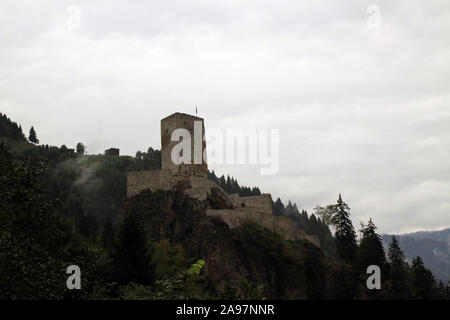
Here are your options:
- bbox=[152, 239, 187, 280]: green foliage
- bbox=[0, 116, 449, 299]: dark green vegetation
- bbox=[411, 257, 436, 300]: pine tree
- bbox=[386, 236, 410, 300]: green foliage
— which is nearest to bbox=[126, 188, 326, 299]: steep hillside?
bbox=[0, 116, 449, 299]: dark green vegetation

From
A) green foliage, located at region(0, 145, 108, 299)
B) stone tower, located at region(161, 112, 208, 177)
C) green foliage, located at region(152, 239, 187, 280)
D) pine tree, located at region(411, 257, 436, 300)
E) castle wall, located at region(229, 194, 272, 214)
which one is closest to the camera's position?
green foliage, located at region(0, 145, 108, 299)

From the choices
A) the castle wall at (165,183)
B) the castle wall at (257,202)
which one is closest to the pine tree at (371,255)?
the castle wall at (257,202)

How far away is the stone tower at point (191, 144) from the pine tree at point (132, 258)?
92.1ft

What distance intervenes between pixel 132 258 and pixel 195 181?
27.3 meters

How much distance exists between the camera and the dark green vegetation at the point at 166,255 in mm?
29406

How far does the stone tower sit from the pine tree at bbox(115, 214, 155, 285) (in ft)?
92.1

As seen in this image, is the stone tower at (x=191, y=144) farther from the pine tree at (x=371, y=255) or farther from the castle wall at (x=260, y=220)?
the pine tree at (x=371, y=255)

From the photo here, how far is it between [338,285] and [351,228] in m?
13.6

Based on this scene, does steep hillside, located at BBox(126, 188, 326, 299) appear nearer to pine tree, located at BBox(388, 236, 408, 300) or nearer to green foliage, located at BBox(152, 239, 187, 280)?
green foliage, located at BBox(152, 239, 187, 280)

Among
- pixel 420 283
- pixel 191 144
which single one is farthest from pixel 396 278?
pixel 191 144

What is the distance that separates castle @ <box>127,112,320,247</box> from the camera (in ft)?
241

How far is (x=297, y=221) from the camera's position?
193 meters
